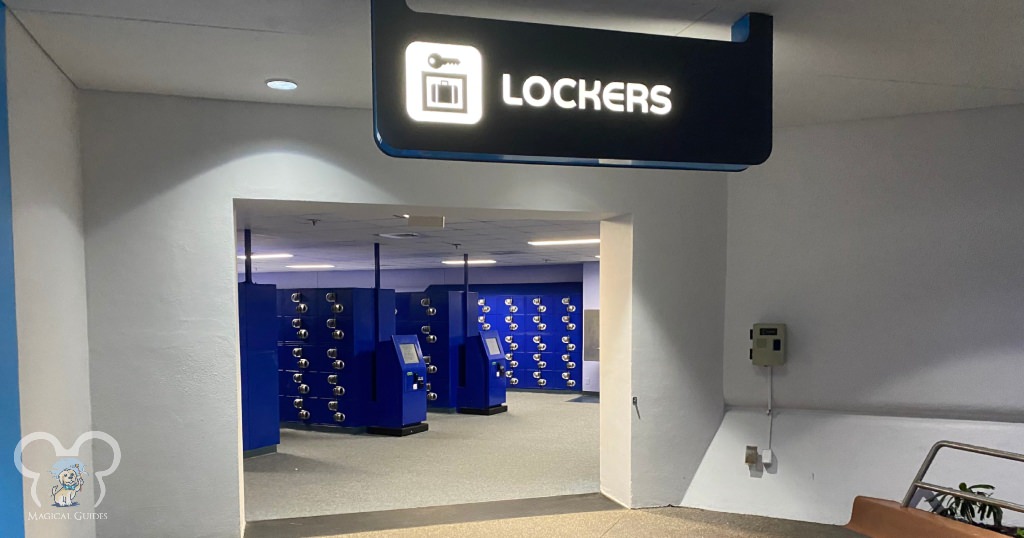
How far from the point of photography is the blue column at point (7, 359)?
7.84ft

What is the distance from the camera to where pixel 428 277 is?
15.2m

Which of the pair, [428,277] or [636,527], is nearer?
[636,527]

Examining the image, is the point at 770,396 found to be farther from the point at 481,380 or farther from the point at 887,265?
the point at 481,380

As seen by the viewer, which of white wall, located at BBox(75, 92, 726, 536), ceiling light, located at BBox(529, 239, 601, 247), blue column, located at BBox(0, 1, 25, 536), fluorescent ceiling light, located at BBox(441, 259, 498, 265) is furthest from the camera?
fluorescent ceiling light, located at BBox(441, 259, 498, 265)

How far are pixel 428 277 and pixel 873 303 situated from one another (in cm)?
1156

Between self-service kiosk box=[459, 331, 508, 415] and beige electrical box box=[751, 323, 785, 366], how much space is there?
18.3 feet

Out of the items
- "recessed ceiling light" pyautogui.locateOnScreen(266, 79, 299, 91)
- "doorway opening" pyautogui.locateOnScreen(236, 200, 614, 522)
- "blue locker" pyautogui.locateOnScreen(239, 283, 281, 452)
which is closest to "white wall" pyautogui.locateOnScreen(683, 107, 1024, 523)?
"doorway opening" pyautogui.locateOnScreen(236, 200, 614, 522)

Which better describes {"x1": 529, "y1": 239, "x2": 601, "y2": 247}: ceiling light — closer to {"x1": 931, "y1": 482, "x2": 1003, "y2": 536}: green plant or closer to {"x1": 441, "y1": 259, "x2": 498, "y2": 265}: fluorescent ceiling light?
{"x1": 441, "y1": 259, "x2": 498, "y2": 265}: fluorescent ceiling light

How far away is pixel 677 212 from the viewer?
15.8 feet

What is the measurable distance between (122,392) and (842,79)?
434 cm

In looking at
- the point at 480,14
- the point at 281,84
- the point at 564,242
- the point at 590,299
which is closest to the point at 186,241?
the point at 281,84

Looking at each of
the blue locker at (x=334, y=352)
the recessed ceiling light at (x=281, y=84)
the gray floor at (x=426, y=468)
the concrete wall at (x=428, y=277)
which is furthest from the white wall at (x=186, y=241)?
the concrete wall at (x=428, y=277)

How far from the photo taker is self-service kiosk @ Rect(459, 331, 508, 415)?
32.4 feet

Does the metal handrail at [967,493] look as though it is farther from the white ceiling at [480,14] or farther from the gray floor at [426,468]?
the gray floor at [426,468]
